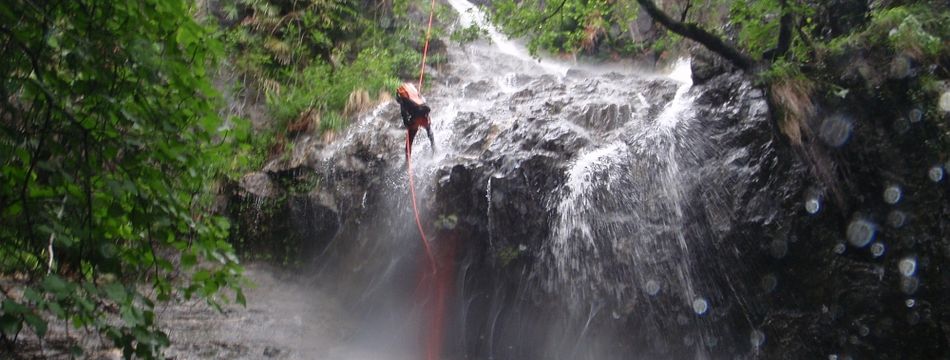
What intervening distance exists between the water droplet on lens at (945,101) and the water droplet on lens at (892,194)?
780mm

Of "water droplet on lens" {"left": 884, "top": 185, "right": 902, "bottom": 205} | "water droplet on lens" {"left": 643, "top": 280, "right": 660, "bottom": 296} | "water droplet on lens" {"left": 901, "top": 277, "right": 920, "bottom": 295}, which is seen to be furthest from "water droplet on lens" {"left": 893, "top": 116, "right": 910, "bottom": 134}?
"water droplet on lens" {"left": 643, "top": 280, "right": 660, "bottom": 296}

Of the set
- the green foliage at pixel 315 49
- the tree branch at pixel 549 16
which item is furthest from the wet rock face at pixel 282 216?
the tree branch at pixel 549 16

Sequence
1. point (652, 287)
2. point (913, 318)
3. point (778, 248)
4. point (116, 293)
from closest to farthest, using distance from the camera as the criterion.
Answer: point (116, 293) < point (913, 318) < point (778, 248) < point (652, 287)

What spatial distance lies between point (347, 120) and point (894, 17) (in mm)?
7162

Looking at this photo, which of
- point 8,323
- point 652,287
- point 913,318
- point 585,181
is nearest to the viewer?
point 8,323

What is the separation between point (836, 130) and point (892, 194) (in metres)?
0.74

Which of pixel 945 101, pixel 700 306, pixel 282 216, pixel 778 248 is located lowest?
pixel 700 306

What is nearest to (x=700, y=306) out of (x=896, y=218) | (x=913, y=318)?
(x=913, y=318)

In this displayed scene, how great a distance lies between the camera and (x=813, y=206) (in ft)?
18.3

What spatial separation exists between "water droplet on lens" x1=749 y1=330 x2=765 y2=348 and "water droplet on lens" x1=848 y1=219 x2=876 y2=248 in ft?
3.88

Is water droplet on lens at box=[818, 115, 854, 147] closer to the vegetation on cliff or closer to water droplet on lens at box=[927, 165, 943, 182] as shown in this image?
water droplet on lens at box=[927, 165, 943, 182]

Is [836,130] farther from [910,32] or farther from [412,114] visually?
[412,114]

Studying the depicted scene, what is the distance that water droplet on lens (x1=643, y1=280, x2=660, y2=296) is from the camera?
6.07 m

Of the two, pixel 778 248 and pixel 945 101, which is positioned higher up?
pixel 945 101
